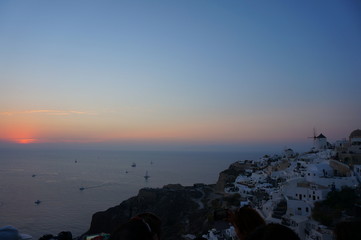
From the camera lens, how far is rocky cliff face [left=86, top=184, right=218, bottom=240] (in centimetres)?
2103

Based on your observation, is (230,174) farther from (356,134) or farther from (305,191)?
(305,191)

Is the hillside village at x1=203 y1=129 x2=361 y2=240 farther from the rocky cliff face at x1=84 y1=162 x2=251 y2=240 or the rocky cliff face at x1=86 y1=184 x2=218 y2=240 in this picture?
the rocky cliff face at x1=86 y1=184 x2=218 y2=240

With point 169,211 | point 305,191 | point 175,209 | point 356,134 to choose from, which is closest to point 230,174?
point 175,209

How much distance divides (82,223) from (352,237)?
91.1 ft

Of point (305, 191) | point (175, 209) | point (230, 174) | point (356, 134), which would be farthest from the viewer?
point (230, 174)

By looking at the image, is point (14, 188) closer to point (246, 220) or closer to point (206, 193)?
point (206, 193)

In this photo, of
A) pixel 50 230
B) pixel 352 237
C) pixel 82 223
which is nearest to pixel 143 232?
pixel 352 237

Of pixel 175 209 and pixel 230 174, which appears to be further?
pixel 230 174

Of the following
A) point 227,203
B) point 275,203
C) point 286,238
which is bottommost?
point 227,203

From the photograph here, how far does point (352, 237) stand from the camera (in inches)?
72.1

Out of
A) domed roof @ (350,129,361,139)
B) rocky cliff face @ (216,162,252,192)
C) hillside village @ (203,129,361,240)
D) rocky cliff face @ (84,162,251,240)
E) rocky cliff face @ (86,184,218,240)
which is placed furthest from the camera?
rocky cliff face @ (216,162,252,192)

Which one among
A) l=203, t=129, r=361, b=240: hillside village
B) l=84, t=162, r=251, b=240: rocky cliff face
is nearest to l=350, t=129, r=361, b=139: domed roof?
l=203, t=129, r=361, b=240: hillside village

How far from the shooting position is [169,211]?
25.8 m

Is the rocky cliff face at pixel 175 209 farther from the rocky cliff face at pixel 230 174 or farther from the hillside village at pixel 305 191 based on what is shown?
the hillside village at pixel 305 191
